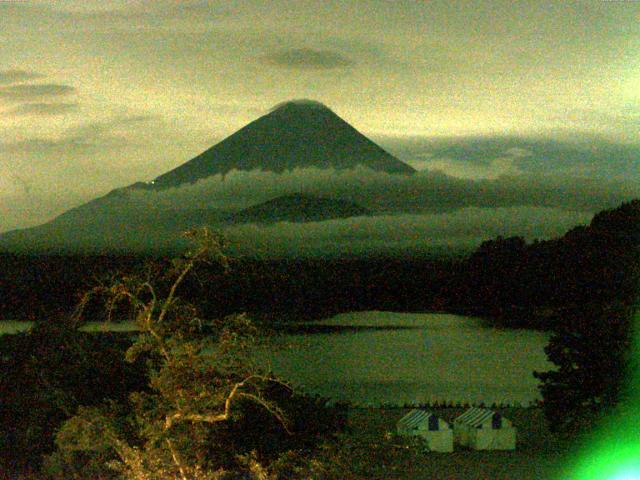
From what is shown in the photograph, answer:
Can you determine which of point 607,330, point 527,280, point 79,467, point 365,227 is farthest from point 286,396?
point 365,227

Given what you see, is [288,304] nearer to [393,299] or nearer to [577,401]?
[393,299]

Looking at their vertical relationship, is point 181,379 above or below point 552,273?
above

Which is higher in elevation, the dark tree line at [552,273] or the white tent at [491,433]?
the dark tree line at [552,273]

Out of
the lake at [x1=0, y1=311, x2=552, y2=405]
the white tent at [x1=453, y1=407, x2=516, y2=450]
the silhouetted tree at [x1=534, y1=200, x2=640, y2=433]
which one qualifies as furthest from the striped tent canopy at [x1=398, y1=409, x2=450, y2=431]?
the lake at [x1=0, y1=311, x2=552, y2=405]

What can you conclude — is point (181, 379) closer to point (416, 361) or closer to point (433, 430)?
point (433, 430)

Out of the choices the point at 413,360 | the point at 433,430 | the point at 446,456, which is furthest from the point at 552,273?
the point at 446,456

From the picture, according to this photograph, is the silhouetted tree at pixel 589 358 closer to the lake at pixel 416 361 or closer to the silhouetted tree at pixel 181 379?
the lake at pixel 416 361

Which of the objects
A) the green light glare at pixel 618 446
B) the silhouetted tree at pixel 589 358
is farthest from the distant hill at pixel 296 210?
the green light glare at pixel 618 446
